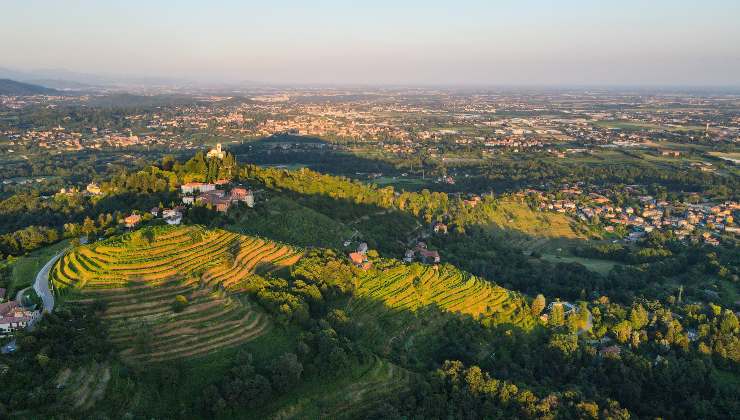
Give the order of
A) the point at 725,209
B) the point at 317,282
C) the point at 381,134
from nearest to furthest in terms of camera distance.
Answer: the point at 317,282
the point at 725,209
the point at 381,134


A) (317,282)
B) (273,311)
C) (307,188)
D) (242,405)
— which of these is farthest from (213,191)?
(242,405)

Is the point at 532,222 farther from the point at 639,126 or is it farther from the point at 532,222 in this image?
the point at 639,126

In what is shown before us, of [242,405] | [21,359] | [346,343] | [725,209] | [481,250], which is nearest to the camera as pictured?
Answer: [21,359]

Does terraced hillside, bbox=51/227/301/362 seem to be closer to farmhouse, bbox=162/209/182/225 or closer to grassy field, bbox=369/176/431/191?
farmhouse, bbox=162/209/182/225

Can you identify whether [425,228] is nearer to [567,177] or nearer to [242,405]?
[242,405]

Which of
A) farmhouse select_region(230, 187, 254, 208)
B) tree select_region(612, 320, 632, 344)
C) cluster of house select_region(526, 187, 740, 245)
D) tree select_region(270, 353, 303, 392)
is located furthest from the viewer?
cluster of house select_region(526, 187, 740, 245)

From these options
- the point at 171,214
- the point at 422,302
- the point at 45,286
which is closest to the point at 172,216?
the point at 171,214

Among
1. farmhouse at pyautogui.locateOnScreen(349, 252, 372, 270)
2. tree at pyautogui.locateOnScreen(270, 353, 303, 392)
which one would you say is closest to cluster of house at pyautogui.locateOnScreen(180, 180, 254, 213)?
farmhouse at pyautogui.locateOnScreen(349, 252, 372, 270)
